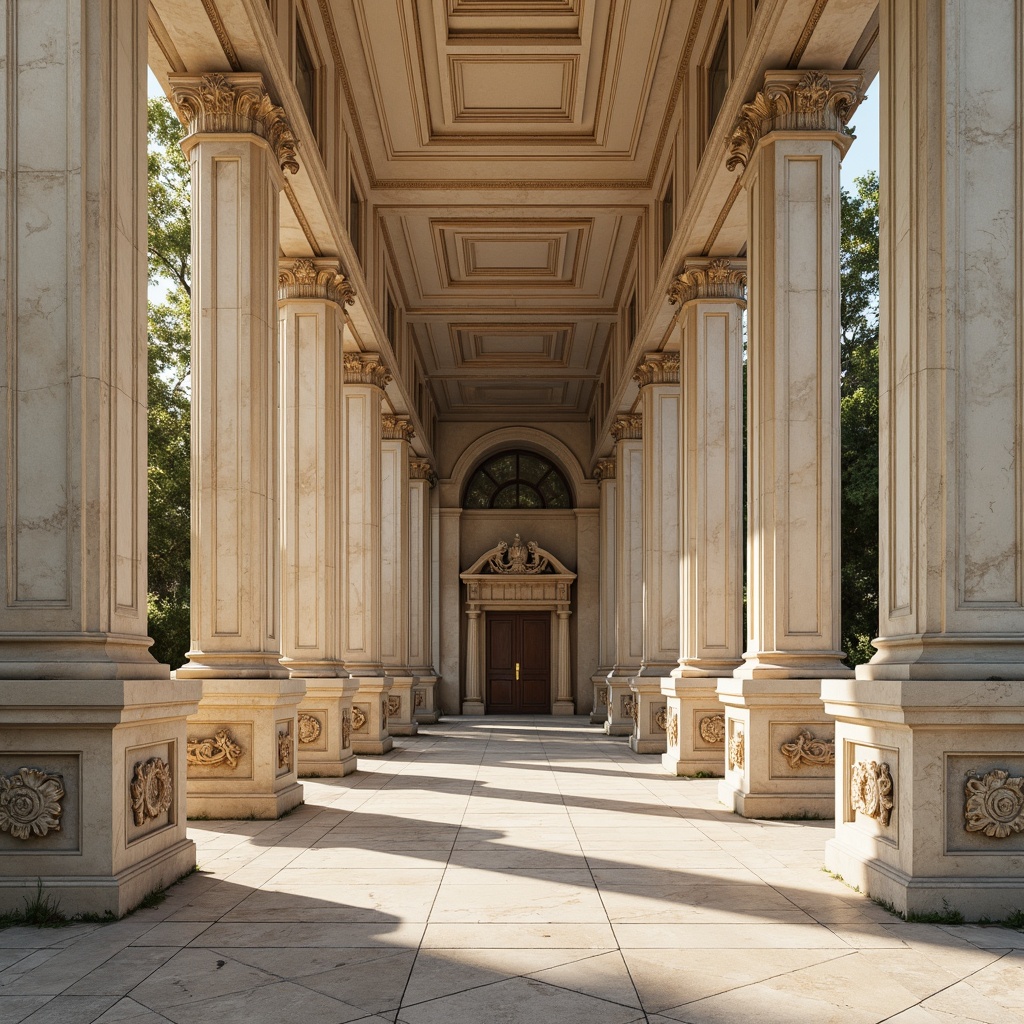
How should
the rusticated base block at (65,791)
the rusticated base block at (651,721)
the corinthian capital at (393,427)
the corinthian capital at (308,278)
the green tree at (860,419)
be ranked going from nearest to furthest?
the rusticated base block at (65,791) → the corinthian capital at (308,278) → the rusticated base block at (651,721) → the corinthian capital at (393,427) → the green tree at (860,419)

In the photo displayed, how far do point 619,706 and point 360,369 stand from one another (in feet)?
32.3

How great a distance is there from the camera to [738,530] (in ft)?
50.5

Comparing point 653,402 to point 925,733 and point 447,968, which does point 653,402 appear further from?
point 447,968

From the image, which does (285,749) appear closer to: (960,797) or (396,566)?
(960,797)

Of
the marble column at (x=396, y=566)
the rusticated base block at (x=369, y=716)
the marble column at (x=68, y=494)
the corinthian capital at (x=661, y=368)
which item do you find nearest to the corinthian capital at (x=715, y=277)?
the corinthian capital at (x=661, y=368)

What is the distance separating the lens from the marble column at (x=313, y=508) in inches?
594

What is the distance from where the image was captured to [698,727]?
49.5ft

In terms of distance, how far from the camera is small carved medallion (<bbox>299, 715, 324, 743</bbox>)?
15.0 m

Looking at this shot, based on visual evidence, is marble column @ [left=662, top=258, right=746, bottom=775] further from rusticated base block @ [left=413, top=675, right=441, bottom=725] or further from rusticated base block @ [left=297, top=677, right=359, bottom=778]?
rusticated base block @ [left=413, top=675, right=441, bottom=725]

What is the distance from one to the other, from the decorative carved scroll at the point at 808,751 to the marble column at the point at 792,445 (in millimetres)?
14

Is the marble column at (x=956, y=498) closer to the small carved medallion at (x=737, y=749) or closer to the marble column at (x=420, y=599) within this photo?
the small carved medallion at (x=737, y=749)

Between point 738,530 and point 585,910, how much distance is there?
909 cm

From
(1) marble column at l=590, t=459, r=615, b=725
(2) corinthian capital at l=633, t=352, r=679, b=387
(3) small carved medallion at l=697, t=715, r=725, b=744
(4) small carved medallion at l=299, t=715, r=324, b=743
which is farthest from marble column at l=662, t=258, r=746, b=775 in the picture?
(1) marble column at l=590, t=459, r=615, b=725

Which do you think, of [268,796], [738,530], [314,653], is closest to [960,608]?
[268,796]
